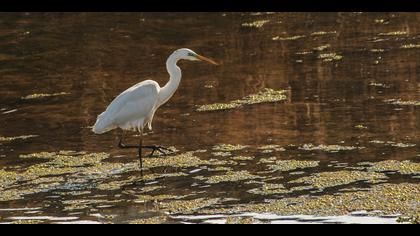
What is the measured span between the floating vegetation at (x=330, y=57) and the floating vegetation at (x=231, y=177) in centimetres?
579

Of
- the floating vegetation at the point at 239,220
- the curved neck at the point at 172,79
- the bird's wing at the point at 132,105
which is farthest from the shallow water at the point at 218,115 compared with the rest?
the curved neck at the point at 172,79

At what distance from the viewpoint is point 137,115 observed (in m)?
9.95

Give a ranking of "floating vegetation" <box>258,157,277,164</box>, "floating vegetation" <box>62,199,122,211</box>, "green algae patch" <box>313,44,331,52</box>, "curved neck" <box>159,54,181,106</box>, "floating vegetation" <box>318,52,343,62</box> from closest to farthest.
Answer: "floating vegetation" <box>62,199,122,211</box>, "floating vegetation" <box>258,157,277,164</box>, "curved neck" <box>159,54,181,106</box>, "floating vegetation" <box>318,52,343,62</box>, "green algae patch" <box>313,44,331,52</box>

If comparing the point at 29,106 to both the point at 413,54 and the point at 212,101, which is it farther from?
the point at 413,54

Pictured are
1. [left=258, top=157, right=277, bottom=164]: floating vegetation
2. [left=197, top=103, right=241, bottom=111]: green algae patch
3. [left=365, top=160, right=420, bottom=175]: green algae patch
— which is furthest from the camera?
[left=197, top=103, right=241, bottom=111]: green algae patch

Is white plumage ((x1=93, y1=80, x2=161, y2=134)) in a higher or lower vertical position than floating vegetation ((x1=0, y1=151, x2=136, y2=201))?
higher

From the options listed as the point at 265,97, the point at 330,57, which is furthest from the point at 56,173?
the point at 330,57

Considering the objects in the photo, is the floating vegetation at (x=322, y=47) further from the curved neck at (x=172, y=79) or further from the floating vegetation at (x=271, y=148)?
the floating vegetation at (x=271, y=148)

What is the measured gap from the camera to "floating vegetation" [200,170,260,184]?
8617 millimetres

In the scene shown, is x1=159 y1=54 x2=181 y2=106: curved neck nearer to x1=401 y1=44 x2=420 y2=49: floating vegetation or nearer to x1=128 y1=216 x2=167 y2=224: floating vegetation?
x1=128 y1=216 x2=167 y2=224: floating vegetation

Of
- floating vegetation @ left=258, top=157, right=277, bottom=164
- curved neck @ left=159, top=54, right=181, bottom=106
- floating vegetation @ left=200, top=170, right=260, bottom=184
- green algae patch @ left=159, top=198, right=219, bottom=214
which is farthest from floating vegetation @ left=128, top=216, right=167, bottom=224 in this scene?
curved neck @ left=159, top=54, right=181, bottom=106

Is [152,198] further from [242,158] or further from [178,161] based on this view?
[242,158]

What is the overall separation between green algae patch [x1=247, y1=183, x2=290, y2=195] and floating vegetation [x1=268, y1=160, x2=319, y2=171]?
574 millimetres

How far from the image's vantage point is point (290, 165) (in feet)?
29.5
